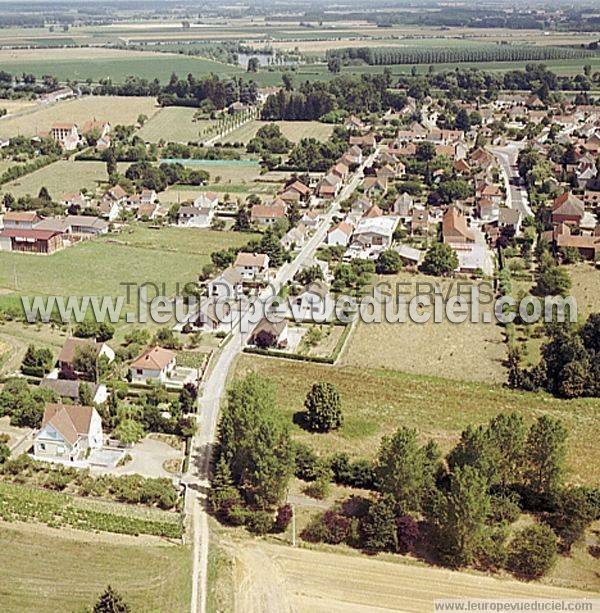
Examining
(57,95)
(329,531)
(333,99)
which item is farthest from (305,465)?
(57,95)

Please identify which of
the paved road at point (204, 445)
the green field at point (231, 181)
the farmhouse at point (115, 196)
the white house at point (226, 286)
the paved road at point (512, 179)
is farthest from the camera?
the green field at point (231, 181)

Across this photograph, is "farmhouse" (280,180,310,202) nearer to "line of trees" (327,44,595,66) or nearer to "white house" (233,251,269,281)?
"white house" (233,251,269,281)

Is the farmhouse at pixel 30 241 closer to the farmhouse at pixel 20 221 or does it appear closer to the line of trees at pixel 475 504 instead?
the farmhouse at pixel 20 221

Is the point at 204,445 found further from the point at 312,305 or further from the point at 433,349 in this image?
the point at 312,305

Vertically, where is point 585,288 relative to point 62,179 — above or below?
below

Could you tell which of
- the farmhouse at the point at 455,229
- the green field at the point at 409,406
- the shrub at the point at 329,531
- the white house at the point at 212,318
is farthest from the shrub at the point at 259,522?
the farmhouse at the point at 455,229

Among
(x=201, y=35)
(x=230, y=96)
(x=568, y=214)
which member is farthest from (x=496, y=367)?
(x=201, y=35)
